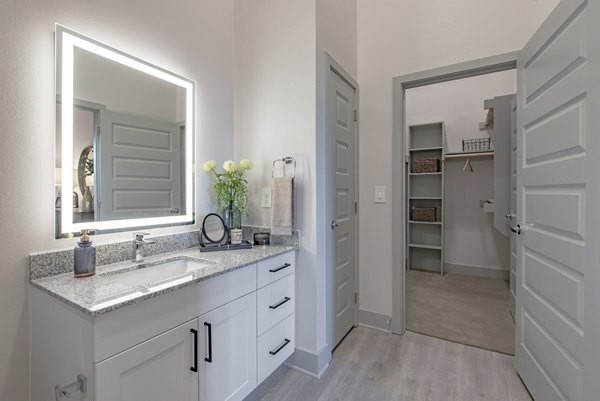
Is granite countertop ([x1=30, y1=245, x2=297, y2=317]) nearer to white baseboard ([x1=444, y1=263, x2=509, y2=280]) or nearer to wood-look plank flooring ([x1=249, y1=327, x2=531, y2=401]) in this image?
wood-look plank flooring ([x1=249, y1=327, x2=531, y2=401])

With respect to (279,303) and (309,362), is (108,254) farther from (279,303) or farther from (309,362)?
(309,362)

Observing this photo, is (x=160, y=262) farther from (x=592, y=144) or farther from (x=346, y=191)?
(x=592, y=144)

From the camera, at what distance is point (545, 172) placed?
1.47 m

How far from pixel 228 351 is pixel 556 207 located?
1772mm

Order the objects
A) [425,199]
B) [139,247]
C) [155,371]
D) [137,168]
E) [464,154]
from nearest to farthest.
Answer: [155,371] < [139,247] < [137,168] < [464,154] < [425,199]

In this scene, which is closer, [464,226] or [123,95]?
[123,95]

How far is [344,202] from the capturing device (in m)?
2.26

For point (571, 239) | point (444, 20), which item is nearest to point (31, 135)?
point (571, 239)

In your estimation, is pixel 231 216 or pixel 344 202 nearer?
pixel 231 216

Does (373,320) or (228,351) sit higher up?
(228,351)

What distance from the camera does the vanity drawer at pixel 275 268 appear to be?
5.06 feet

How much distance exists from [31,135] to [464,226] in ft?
14.8

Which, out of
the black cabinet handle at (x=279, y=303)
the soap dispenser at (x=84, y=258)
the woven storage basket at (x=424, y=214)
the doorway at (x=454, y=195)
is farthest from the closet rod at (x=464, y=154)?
the soap dispenser at (x=84, y=258)

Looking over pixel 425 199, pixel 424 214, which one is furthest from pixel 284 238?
pixel 425 199
